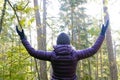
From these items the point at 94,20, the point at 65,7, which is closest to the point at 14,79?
the point at 65,7

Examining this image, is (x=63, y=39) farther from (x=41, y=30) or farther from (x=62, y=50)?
(x=41, y=30)

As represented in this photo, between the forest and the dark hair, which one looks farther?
the forest

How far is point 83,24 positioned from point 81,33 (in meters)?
2.62

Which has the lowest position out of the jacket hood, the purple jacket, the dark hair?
Result: the purple jacket

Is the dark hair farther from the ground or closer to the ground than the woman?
farther from the ground

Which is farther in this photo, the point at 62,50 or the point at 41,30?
the point at 41,30

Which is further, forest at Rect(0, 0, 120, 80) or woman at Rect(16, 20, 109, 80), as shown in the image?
forest at Rect(0, 0, 120, 80)

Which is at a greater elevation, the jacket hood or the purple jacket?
the jacket hood

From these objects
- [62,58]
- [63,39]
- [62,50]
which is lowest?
[62,58]

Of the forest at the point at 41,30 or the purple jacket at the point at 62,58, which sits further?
the forest at the point at 41,30

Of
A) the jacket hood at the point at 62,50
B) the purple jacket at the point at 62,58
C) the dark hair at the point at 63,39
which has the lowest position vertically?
the purple jacket at the point at 62,58

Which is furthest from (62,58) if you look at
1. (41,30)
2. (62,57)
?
(41,30)

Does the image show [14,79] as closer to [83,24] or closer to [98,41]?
[98,41]

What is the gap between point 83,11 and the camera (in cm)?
3338
